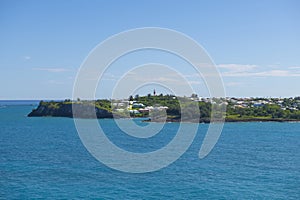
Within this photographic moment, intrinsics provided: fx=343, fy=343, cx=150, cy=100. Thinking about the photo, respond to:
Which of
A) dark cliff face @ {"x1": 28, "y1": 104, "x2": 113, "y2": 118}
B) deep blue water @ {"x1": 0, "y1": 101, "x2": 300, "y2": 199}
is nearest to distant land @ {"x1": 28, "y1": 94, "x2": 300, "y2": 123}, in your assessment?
dark cliff face @ {"x1": 28, "y1": 104, "x2": 113, "y2": 118}

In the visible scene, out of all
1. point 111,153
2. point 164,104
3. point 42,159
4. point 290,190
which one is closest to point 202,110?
point 164,104

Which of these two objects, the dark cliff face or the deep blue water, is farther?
the dark cliff face

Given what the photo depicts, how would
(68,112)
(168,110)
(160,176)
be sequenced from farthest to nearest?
1. (68,112)
2. (168,110)
3. (160,176)

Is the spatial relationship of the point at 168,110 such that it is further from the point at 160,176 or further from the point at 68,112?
the point at 160,176

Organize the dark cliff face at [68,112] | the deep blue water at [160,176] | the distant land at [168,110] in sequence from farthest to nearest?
the dark cliff face at [68,112]
the distant land at [168,110]
the deep blue water at [160,176]

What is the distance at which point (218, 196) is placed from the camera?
38.4 ft

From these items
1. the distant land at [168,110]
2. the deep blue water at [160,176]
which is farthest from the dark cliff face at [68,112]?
the deep blue water at [160,176]

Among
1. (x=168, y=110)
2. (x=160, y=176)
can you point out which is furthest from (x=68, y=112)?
(x=160, y=176)

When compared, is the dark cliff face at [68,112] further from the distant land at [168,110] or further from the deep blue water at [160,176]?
the deep blue water at [160,176]

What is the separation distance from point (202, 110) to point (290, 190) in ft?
98.3

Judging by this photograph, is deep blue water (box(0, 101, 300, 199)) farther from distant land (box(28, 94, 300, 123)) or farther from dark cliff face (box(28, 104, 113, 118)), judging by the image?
dark cliff face (box(28, 104, 113, 118))

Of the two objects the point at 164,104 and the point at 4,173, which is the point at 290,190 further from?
the point at 164,104

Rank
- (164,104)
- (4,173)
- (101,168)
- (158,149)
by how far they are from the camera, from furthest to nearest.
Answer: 1. (164,104)
2. (158,149)
3. (101,168)
4. (4,173)

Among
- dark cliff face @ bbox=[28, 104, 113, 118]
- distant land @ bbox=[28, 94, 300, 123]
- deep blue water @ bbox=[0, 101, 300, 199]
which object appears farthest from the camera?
dark cliff face @ bbox=[28, 104, 113, 118]
